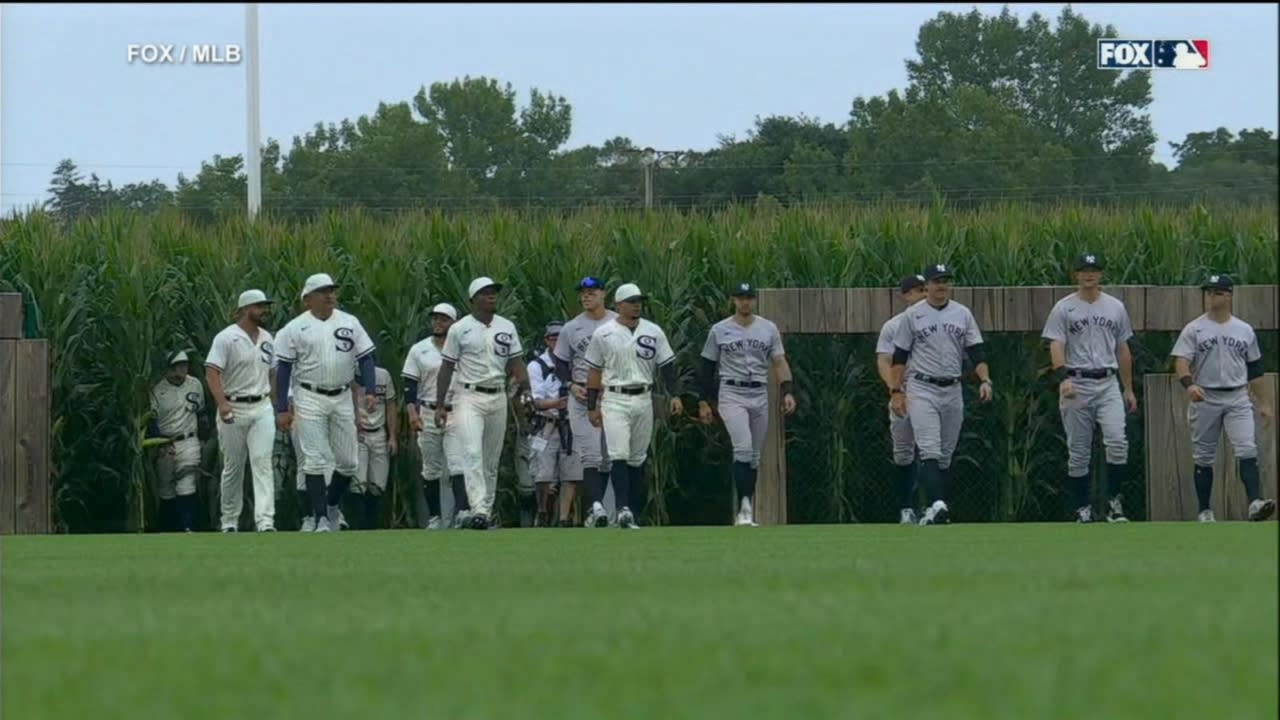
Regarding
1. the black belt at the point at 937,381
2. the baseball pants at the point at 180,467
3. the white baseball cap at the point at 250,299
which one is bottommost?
the baseball pants at the point at 180,467

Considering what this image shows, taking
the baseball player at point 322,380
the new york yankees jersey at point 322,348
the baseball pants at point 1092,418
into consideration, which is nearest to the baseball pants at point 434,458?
the baseball player at point 322,380

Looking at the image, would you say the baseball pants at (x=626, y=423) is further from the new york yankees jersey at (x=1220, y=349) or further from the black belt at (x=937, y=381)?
the new york yankees jersey at (x=1220, y=349)

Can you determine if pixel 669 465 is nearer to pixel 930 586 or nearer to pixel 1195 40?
pixel 1195 40

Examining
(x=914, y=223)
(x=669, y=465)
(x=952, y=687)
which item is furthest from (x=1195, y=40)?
(x=952, y=687)

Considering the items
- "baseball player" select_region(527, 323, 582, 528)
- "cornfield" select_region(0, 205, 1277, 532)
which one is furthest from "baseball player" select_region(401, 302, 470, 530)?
"cornfield" select_region(0, 205, 1277, 532)

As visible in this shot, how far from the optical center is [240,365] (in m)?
19.8

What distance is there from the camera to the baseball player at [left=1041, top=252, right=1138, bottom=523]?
1922cm

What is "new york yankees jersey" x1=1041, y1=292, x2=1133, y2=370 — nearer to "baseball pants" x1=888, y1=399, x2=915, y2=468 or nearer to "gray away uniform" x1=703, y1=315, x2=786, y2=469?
"baseball pants" x1=888, y1=399, x2=915, y2=468

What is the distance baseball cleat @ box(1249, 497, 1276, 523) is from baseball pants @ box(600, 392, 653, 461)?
17.1 ft

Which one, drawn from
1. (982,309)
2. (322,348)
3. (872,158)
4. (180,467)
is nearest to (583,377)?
(322,348)

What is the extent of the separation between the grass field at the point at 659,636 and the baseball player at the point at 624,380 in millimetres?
7370

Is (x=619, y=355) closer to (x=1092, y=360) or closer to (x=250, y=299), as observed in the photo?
(x=250, y=299)

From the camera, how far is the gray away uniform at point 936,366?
19.1 meters

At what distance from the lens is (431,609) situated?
8.33m
